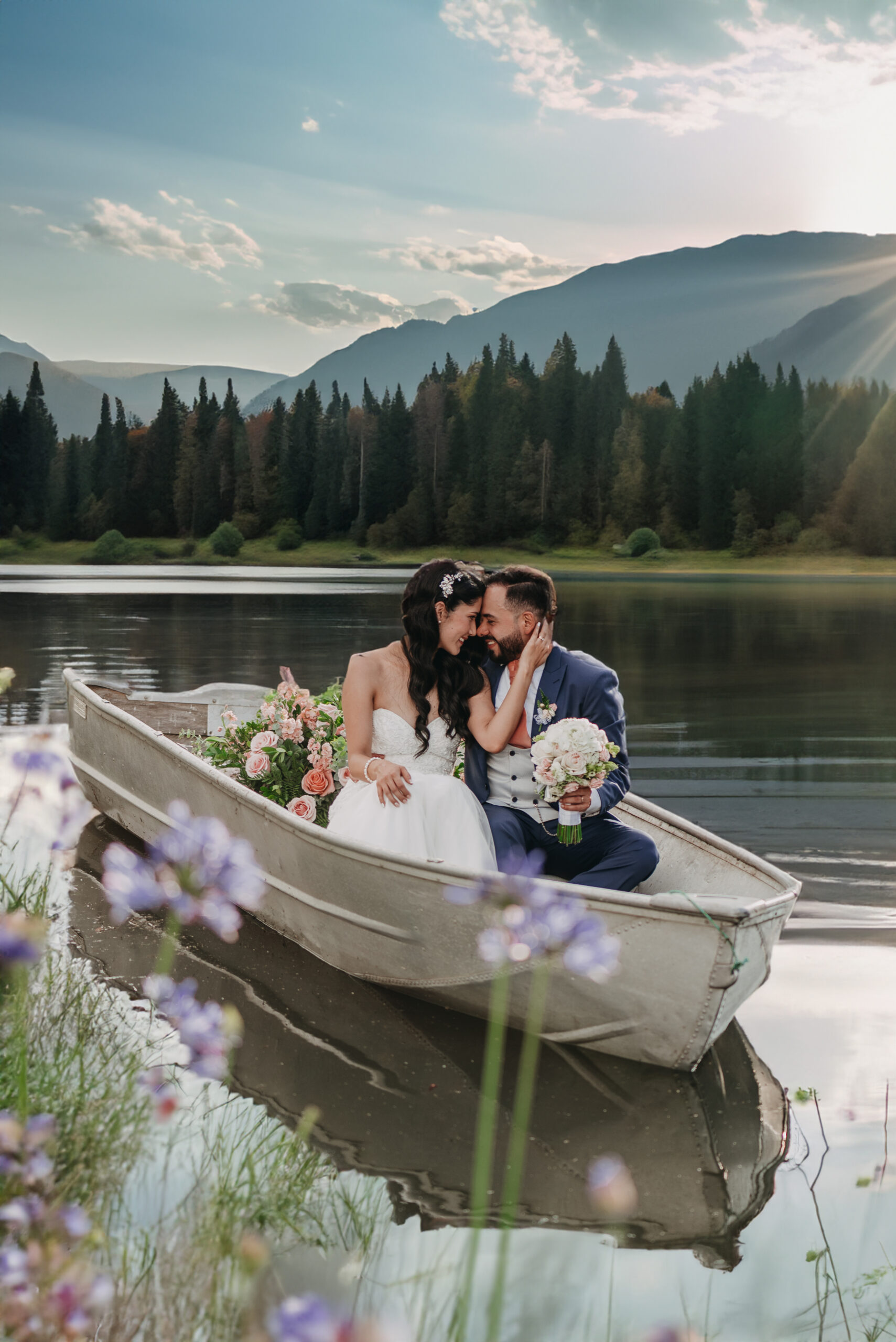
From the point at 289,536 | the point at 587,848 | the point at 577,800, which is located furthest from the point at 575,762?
the point at 289,536

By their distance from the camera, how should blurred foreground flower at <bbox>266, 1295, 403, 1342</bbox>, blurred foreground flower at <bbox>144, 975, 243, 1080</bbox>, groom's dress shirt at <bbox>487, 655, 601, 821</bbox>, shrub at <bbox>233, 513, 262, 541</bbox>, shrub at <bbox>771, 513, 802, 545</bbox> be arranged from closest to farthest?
1. blurred foreground flower at <bbox>266, 1295, 403, 1342</bbox>
2. blurred foreground flower at <bbox>144, 975, 243, 1080</bbox>
3. groom's dress shirt at <bbox>487, 655, 601, 821</bbox>
4. shrub at <bbox>771, 513, 802, 545</bbox>
5. shrub at <bbox>233, 513, 262, 541</bbox>

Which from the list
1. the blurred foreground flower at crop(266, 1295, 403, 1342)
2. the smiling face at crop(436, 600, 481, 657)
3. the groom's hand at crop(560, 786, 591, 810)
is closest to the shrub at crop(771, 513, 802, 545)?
the smiling face at crop(436, 600, 481, 657)

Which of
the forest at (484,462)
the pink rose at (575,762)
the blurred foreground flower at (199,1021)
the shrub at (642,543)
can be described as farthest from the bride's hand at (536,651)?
the forest at (484,462)

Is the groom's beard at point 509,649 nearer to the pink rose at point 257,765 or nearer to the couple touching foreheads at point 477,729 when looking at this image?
the couple touching foreheads at point 477,729

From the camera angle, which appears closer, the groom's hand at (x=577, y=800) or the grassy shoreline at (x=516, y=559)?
the groom's hand at (x=577, y=800)

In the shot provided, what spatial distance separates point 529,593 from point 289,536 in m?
76.9

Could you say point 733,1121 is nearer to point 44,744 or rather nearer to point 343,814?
point 343,814

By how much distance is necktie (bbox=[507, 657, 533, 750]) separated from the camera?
14.5ft

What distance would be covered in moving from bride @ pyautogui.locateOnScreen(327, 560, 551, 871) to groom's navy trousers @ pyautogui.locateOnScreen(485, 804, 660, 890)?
0.09 meters

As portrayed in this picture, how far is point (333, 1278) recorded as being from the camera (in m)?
2.66

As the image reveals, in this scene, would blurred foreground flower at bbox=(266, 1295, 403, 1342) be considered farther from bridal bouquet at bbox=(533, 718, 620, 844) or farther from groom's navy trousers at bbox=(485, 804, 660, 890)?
groom's navy trousers at bbox=(485, 804, 660, 890)

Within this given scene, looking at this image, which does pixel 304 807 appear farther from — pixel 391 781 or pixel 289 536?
pixel 289 536

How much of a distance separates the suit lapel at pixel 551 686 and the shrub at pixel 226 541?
7425cm

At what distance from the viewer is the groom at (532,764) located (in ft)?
14.1
